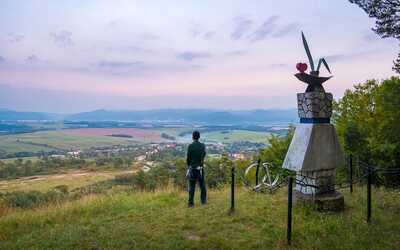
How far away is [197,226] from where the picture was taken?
690 cm

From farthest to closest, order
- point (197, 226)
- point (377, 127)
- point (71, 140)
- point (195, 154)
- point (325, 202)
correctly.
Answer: point (71, 140) → point (377, 127) → point (195, 154) → point (325, 202) → point (197, 226)

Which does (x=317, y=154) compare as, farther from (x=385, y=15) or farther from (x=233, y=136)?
(x=233, y=136)

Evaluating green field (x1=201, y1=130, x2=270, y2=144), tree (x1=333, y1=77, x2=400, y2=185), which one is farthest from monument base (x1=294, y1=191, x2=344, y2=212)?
green field (x1=201, y1=130, x2=270, y2=144)

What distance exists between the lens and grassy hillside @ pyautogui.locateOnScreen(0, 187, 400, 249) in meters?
5.88

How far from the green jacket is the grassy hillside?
3.79 feet

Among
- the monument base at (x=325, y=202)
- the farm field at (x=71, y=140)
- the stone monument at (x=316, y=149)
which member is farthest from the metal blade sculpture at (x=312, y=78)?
the farm field at (x=71, y=140)

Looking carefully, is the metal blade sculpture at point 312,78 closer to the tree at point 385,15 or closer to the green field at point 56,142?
the tree at point 385,15

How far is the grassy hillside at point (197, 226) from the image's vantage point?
232 inches

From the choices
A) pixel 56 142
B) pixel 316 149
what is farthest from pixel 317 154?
pixel 56 142

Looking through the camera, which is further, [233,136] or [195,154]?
[233,136]

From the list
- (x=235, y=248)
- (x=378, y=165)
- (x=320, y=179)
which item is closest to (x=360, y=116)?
(x=378, y=165)

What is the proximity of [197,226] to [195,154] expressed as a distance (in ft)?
7.61

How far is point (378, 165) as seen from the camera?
13234mm

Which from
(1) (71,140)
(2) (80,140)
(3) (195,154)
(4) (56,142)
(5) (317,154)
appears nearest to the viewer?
(5) (317,154)
